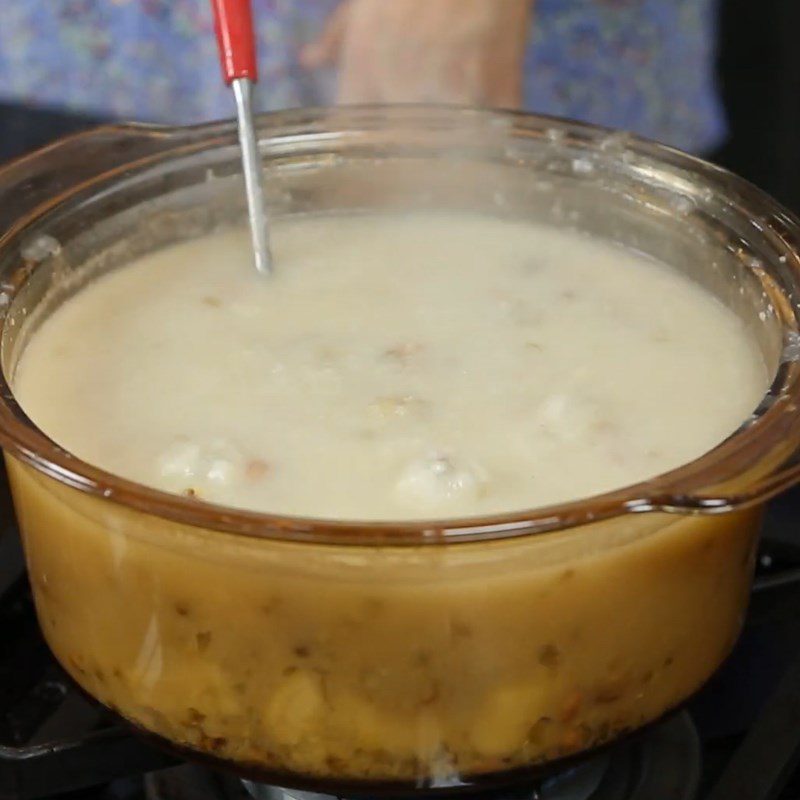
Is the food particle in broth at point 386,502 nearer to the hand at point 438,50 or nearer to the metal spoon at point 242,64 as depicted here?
the metal spoon at point 242,64

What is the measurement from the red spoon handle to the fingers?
445mm

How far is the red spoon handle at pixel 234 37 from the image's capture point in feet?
2.46

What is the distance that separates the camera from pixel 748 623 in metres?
0.74

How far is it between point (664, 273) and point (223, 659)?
44 cm

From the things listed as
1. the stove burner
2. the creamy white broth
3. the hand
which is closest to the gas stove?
the stove burner

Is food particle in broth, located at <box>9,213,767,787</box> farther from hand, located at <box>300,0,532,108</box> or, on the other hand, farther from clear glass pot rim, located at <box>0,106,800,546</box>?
hand, located at <box>300,0,532,108</box>

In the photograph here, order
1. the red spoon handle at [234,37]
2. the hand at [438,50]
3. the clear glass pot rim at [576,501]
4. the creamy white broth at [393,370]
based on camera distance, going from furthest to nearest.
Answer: the hand at [438,50], the red spoon handle at [234,37], the creamy white broth at [393,370], the clear glass pot rim at [576,501]

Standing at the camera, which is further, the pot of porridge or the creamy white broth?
the creamy white broth

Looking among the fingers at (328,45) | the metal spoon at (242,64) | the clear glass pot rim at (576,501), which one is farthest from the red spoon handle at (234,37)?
the fingers at (328,45)

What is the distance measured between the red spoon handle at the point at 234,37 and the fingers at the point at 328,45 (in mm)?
445

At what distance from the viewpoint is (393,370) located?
2.36 feet

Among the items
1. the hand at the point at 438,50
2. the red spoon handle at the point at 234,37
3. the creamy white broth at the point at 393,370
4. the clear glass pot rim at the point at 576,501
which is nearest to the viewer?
the clear glass pot rim at the point at 576,501

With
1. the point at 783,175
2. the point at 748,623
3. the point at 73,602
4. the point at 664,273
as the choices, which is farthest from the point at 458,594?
the point at 783,175

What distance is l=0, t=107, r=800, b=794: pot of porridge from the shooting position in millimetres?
513
